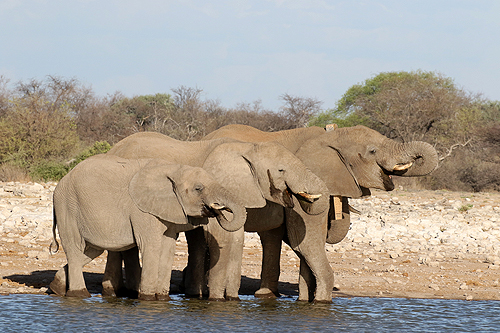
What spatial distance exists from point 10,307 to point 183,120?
2935 centimetres

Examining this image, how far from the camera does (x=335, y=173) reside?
8047mm

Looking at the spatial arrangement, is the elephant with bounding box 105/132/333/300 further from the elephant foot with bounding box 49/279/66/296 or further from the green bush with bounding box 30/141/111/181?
the green bush with bounding box 30/141/111/181

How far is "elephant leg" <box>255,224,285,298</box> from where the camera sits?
878 cm

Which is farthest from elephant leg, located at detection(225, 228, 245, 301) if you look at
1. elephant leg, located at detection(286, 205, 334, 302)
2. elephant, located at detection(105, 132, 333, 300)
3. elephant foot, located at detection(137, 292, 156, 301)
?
elephant foot, located at detection(137, 292, 156, 301)

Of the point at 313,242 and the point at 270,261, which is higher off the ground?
the point at 313,242

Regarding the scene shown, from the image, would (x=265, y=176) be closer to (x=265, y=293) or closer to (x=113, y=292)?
(x=265, y=293)

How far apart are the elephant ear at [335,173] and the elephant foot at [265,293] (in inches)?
64.4

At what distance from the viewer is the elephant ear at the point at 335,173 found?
316 inches

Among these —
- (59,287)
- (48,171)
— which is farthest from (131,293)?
(48,171)

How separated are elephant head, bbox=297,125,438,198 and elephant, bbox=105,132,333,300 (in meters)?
0.47

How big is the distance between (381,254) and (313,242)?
418 centimetres

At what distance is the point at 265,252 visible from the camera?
884 cm

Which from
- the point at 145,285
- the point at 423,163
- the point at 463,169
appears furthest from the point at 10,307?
the point at 463,169

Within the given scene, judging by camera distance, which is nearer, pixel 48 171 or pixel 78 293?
pixel 78 293
